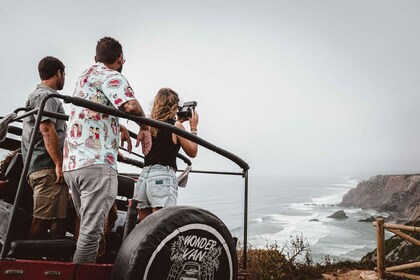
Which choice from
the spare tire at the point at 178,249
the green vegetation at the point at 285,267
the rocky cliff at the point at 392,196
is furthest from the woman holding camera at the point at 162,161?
the rocky cliff at the point at 392,196

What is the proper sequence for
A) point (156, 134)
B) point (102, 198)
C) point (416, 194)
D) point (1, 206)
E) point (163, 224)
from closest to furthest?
point (163, 224), point (102, 198), point (1, 206), point (156, 134), point (416, 194)

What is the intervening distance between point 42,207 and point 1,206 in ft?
0.84

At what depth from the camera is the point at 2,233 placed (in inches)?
88.7

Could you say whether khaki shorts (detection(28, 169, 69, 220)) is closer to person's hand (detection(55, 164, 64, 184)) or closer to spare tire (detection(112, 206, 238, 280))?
person's hand (detection(55, 164, 64, 184))

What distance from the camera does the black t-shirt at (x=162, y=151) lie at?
3131 millimetres

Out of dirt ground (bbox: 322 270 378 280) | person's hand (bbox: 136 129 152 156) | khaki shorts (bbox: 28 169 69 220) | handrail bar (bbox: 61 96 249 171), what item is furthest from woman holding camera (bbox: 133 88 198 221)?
dirt ground (bbox: 322 270 378 280)

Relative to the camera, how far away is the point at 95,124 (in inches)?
91.7

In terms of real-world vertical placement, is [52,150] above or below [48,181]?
above

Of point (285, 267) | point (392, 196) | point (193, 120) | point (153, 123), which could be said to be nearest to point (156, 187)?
point (193, 120)

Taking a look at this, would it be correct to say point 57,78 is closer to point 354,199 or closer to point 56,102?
point 56,102

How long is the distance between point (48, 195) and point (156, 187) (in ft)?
2.91

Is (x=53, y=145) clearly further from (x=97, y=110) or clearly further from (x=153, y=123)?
(x=153, y=123)

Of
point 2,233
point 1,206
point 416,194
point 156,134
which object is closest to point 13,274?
point 2,233

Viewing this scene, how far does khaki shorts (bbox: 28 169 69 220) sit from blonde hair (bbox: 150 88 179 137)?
0.98m
